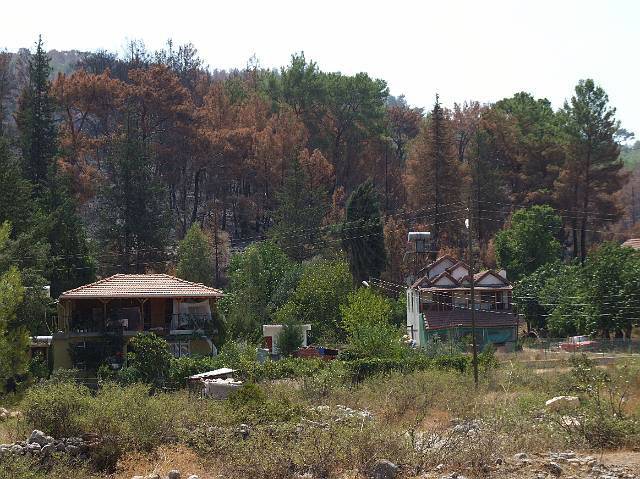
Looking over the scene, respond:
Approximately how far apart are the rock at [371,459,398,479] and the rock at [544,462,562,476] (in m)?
2.88

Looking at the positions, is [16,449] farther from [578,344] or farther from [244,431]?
[578,344]

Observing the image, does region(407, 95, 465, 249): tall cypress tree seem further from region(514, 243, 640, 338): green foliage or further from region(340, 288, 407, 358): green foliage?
region(340, 288, 407, 358): green foliage

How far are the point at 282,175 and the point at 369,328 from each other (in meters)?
27.3

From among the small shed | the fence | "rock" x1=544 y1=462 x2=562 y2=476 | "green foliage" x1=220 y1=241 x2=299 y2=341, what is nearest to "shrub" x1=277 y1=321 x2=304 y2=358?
the small shed

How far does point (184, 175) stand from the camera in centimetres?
6781

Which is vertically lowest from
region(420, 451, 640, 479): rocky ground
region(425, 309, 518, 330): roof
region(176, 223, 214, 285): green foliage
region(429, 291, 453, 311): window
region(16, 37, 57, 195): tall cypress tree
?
region(420, 451, 640, 479): rocky ground

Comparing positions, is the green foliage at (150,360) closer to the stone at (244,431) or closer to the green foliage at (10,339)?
the green foliage at (10,339)

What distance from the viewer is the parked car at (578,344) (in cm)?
4131

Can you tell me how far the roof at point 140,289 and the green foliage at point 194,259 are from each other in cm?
1017

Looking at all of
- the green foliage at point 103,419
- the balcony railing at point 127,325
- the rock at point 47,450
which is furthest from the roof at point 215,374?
the rock at point 47,450

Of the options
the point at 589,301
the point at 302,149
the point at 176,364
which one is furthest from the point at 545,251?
the point at 176,364

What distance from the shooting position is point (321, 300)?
48.5m


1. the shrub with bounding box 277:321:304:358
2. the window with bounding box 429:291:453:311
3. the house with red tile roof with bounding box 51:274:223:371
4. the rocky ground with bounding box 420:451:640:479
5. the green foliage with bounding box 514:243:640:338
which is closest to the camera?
the rocky ground with bounding box 420:451:640:479

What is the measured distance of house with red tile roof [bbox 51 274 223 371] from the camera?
128ft
